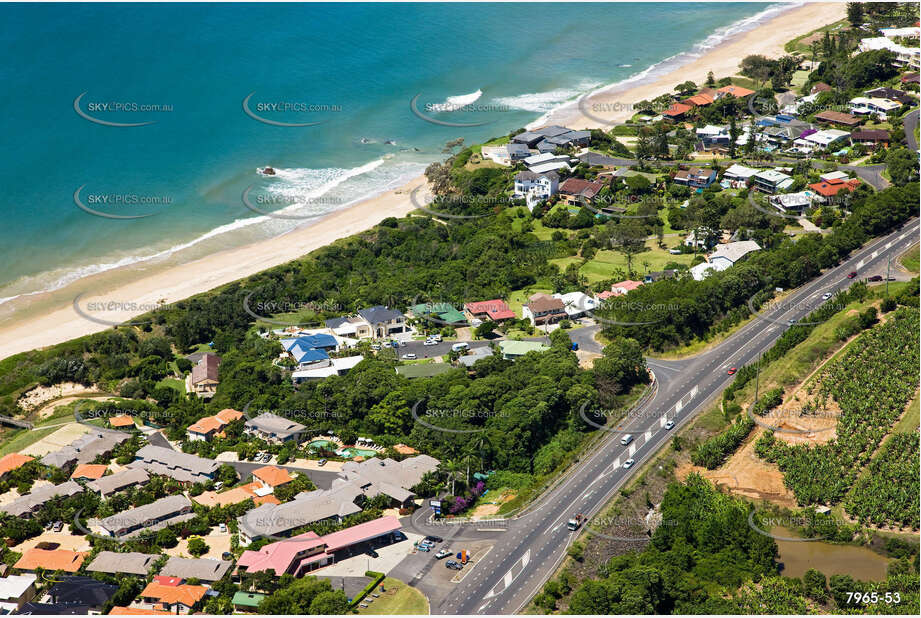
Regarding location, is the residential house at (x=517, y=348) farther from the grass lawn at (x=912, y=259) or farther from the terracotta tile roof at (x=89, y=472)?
the grass lawn at (x=912, y=259)

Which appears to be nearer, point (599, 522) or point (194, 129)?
point (599, 522)

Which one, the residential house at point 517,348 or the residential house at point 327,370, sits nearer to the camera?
the residential house at point 327,370

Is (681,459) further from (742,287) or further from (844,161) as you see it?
(844,161)

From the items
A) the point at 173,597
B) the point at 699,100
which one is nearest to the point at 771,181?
the point at 699,100

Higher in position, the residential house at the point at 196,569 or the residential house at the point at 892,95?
the residential house at the point at 892,95

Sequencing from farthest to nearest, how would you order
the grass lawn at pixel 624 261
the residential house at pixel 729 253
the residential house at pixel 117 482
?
the grass lawn at pixel 624 261
the residential house at pixel 729 253
the residential house at pixel 117 482

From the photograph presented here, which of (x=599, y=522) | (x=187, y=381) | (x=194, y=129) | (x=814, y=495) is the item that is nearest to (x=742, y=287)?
(x=814, y=495)

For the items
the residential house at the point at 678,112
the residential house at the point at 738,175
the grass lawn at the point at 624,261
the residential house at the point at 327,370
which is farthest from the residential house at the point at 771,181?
the residential house at the point at 327,370

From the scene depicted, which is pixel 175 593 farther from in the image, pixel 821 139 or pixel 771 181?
pixel 821 139
